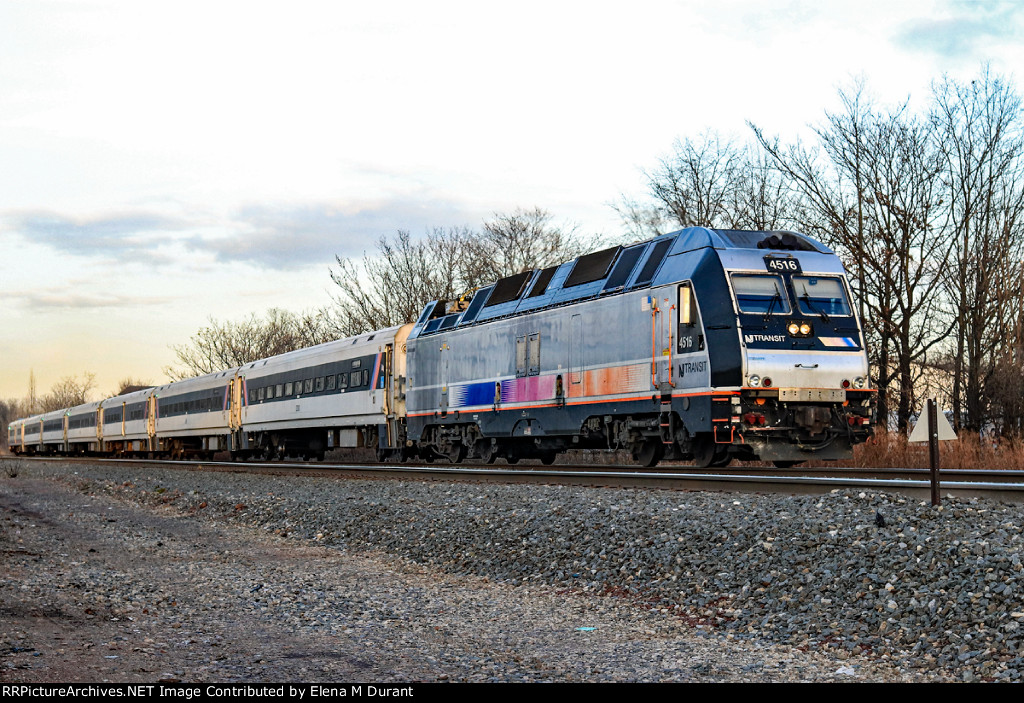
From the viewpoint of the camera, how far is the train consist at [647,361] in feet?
50.0

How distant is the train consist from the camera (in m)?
15.2

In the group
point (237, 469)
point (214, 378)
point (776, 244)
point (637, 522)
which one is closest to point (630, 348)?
point (776, 244)

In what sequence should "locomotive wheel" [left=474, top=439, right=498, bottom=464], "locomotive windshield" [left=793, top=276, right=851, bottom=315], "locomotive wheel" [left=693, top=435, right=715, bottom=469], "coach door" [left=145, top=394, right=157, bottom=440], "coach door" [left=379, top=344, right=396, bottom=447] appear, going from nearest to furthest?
"locomotive windshield" [left=793, top=276, right=851, bottom=315], "locomotive wheel" [left=693, top=435, right=715, bottom=469], "locomotive wheel" [left=474, top=439, right=498, bottom=464], "coach door" [left=379, top=344, right=396, bottom=447], "coach door" [left=145, top=394, right=157, bottom=440]

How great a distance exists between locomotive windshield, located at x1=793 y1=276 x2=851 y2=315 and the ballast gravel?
463 cm

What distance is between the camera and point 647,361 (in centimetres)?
1662

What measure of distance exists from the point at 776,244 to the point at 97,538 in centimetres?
1127

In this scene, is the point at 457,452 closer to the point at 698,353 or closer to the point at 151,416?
the point at 698,353

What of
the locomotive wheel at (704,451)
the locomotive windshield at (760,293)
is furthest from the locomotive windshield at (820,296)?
the locomotive wheel at (704,451)

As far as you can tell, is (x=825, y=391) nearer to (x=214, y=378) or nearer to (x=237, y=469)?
(x=237, y=469)

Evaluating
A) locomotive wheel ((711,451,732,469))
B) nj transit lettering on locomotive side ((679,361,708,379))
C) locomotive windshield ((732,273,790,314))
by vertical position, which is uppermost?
locomotive windshield ((732,273,790,314))

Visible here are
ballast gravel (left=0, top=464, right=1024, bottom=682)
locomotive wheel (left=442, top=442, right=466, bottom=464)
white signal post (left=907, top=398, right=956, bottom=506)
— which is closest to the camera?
ballast gravel (left=0, top=464, right=1024, bottom=682)

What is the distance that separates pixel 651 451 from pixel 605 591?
806 cm

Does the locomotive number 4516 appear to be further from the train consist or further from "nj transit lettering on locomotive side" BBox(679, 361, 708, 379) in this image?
"nj transit lettering on locomotive side" BBox(679, 361, 708, 379)

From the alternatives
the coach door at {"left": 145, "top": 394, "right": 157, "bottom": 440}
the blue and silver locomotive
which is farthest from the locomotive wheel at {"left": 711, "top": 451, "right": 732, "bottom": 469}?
the coach door at {"left": 145, "top": 394, "right": 157, "bottom": 440}
